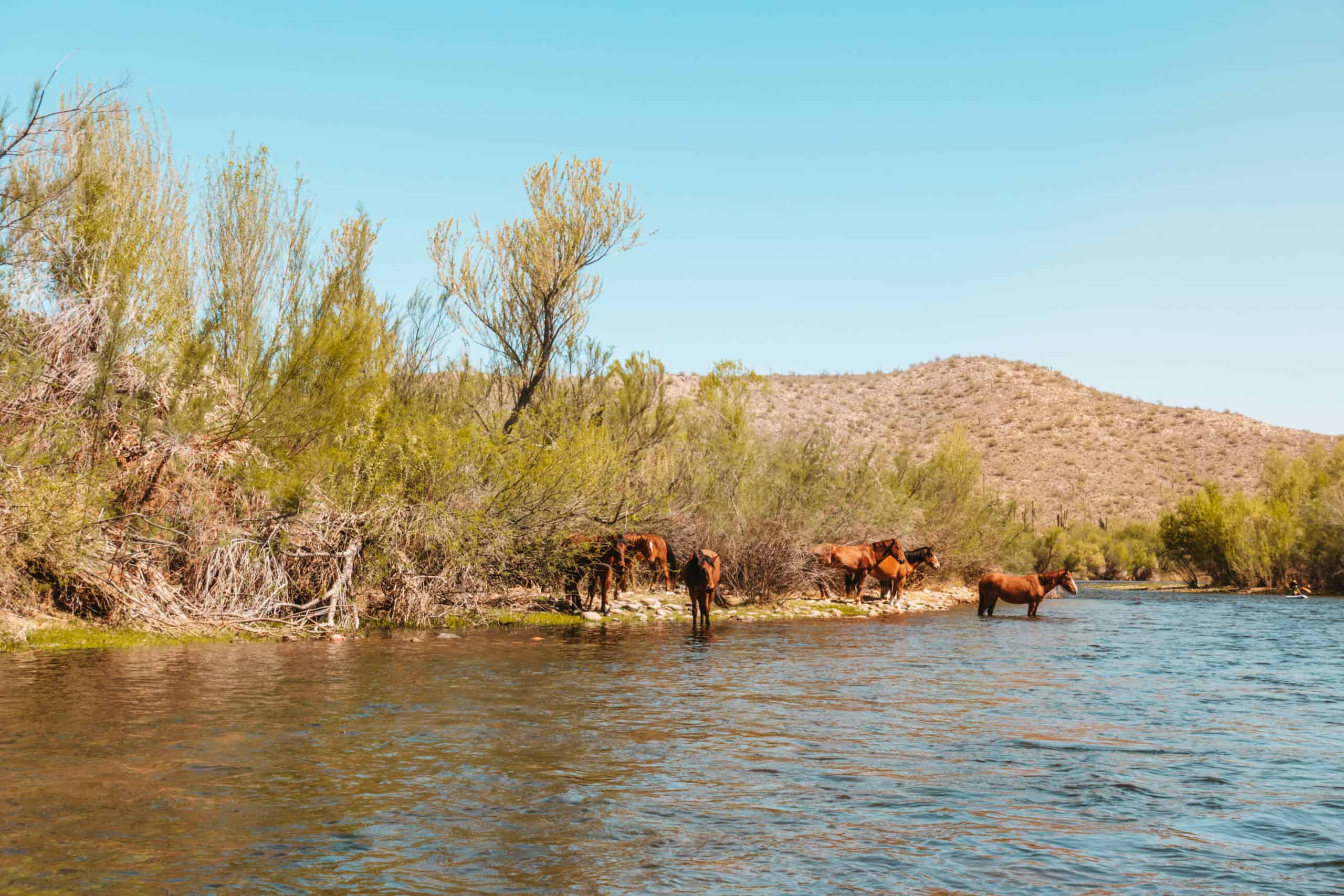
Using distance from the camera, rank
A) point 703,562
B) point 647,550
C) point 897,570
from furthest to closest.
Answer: point 897,570
point 647,550
point 703,562

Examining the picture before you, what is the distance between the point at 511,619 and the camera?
20.5m

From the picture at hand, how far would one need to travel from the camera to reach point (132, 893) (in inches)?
203

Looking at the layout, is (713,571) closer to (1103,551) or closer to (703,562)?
(703,562)

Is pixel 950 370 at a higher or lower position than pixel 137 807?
higher

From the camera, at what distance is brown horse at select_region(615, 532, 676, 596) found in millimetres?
23969

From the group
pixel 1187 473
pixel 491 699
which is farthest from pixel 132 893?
pixel 1187 473

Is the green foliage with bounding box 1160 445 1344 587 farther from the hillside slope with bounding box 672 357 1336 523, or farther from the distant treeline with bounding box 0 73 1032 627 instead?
the distant treeline with bounding box 0 73 1032 627

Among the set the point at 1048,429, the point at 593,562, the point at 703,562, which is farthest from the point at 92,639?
the point at 1048,429

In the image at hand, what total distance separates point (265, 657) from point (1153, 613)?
82.3ft

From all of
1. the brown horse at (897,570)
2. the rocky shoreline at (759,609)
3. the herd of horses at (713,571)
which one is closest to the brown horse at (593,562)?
the herd of horses at (713,571)

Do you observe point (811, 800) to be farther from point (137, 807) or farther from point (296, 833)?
point (137, 807)

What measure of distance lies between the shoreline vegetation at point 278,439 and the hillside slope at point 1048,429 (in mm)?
40563

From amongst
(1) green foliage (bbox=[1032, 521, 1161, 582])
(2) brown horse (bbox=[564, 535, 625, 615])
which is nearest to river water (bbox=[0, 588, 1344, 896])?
(2) brown horse (bbox=[564, 535, 625, 615])

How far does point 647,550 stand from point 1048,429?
2498 inches
